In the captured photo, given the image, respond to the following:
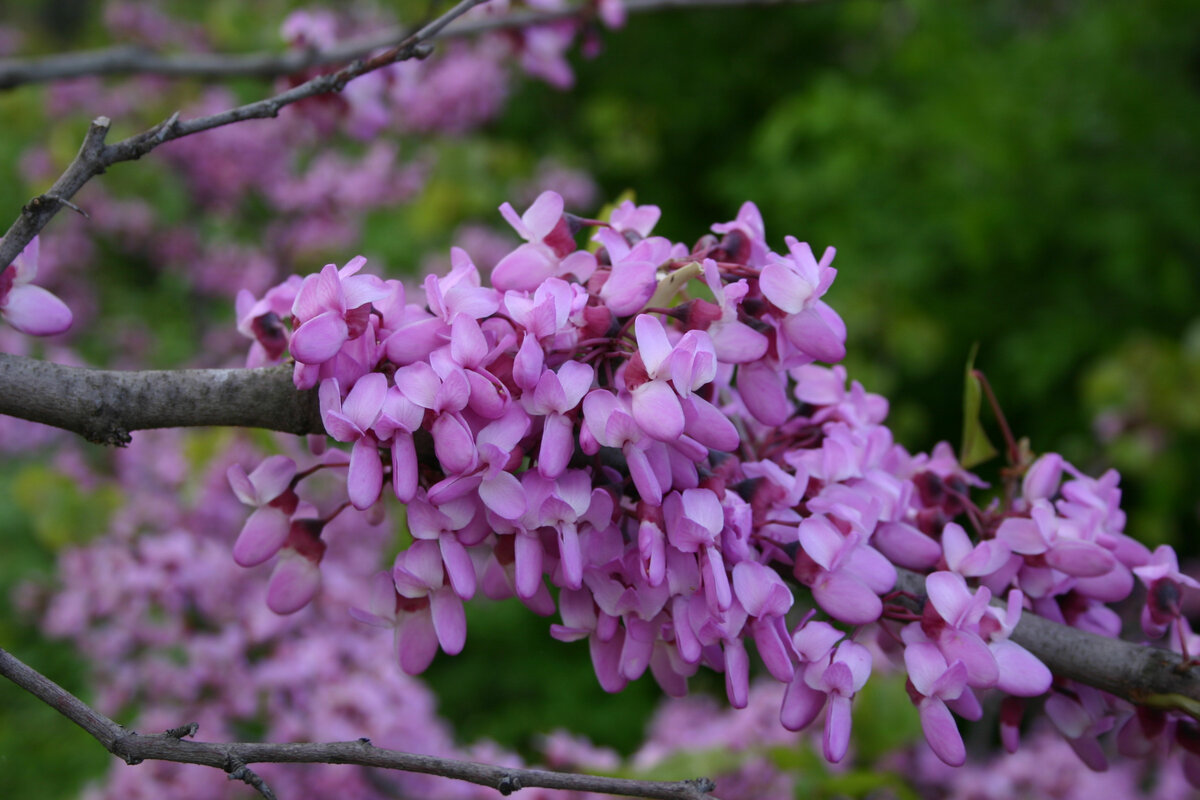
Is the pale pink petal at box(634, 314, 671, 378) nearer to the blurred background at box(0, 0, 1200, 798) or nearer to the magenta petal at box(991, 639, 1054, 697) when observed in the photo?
the magenta petal at box(991, 639, 1054, 697)

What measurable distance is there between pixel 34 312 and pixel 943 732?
0.70 meters

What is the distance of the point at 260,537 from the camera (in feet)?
2.32

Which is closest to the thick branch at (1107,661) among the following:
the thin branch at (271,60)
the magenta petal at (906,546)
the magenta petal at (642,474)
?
the magenta petal at (906,546)

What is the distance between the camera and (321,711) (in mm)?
1579

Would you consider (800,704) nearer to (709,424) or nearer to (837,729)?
(837,729)

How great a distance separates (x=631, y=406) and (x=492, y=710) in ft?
10.4

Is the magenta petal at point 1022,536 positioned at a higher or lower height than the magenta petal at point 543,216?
lower

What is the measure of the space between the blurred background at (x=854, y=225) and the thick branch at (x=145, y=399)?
5.92 ft

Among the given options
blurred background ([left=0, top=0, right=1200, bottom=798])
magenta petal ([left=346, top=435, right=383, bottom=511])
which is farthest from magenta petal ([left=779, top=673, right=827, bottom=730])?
blurred background ([left=0, top=0, right=1200, bottom=798])

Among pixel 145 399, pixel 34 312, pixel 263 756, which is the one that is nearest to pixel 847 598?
pixel 263 756

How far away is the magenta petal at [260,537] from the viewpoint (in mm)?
705

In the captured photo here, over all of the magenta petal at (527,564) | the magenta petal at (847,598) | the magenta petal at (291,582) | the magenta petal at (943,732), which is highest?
the magenta petal at (527,564)

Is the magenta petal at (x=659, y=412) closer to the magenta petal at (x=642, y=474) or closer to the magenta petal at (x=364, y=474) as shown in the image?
the magenta petal at (x=642, y=474)

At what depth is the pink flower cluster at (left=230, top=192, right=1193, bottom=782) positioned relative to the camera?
1.89 feet
